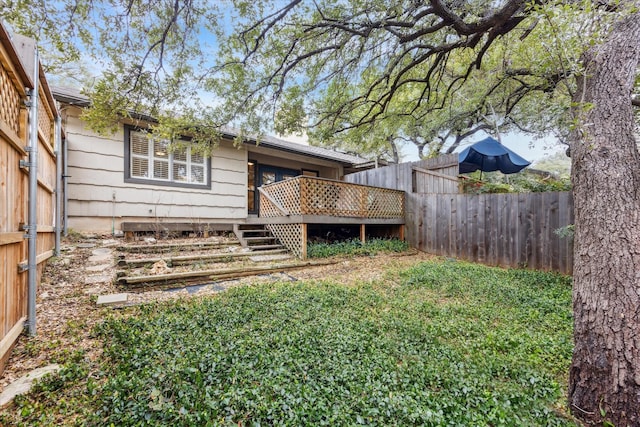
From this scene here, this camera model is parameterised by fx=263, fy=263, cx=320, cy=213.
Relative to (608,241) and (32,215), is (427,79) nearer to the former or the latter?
(608,241)

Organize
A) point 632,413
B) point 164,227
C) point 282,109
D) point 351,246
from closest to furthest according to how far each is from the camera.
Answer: point 632,413 < point 282,109 < point 164,227 < point 351,246

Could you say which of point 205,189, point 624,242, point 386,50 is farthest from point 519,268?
point 205,189

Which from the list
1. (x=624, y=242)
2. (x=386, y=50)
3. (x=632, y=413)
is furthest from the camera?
(x=386, y=50)

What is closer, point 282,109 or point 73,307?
point 73,307

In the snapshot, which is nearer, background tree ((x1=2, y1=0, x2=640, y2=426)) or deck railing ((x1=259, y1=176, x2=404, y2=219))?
background tree ((x1=2, y1=0, x2=640, y2=426))

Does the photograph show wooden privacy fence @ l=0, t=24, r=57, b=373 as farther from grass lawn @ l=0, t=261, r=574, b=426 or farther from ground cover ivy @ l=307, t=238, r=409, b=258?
ground cover ivy @ l=307, t=238, r=409, b=258

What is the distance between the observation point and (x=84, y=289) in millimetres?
3512

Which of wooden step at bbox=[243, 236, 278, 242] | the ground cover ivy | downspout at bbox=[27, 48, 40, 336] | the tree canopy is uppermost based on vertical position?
the tree canopy

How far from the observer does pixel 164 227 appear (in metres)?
6.65

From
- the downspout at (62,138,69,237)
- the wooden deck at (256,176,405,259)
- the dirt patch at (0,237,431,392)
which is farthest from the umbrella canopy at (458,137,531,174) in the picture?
the downspout at (62,138,69,237)

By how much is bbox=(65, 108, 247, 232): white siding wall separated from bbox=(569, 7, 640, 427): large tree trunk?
769 cm

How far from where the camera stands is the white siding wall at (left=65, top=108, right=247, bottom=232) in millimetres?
5930

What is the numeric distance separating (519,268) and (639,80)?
12.5 feet

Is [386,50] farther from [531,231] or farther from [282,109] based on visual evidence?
[531,231]
